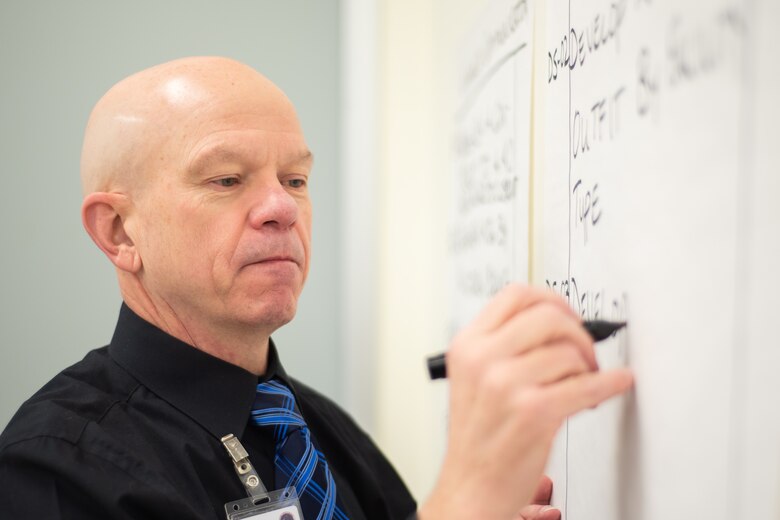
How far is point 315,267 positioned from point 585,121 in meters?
1.20

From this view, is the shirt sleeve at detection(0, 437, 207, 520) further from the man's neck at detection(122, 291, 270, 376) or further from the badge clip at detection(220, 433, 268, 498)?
the man's neck at detection(122, 291, 270, 376)

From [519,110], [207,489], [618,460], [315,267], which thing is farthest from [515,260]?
[315,267]

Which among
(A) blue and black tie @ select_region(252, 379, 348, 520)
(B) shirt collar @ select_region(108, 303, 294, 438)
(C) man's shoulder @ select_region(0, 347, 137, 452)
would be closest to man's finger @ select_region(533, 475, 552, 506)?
(A) blue and black tie @ select_region(252, 379, 348, 520)

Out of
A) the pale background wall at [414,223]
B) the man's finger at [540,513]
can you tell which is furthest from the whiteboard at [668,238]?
the pale background wall at [414,223]

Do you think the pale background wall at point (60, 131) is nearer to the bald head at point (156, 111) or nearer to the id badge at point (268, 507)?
the bald head at point (156, 111)

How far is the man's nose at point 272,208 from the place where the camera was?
833 mm

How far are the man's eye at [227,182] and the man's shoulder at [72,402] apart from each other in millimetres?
252

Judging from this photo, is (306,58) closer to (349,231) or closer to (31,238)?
(349,231)

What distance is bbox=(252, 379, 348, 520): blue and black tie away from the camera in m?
0.81

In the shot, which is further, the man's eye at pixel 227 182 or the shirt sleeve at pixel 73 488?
the man's eye at pixel 227 182

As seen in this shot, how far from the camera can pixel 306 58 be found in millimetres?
1753

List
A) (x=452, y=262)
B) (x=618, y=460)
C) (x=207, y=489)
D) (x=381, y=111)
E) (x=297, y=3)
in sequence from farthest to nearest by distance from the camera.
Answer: (x=297, y=3) < (x=381, y=111) < (x=452, y=262) < (x=207, y=489) < (x=618, y=460)

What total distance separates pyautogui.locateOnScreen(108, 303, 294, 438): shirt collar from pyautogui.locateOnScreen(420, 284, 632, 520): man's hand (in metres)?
0.36

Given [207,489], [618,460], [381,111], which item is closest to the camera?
[618,460]
